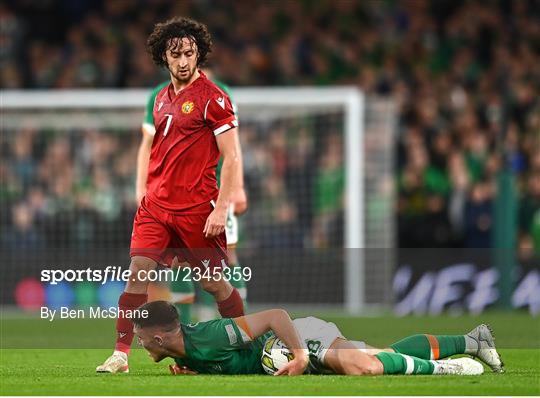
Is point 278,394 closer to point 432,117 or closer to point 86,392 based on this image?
point 86,392

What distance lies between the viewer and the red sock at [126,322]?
893 cm

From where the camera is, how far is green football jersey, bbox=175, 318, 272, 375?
8.51 m

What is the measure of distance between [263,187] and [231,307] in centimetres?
916

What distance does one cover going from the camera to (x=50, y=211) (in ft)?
60.8

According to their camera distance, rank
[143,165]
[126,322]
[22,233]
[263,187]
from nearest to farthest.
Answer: [126,322]
[143,165]
[22,233]
[263,187]

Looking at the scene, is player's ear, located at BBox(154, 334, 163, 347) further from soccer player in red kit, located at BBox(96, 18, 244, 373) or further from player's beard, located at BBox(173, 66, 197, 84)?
player's beard, located at BBox(173, 66, 197, 84)

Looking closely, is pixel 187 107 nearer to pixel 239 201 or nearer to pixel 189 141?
pixel 189 141

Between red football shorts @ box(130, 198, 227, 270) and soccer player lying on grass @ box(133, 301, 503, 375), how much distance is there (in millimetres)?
610

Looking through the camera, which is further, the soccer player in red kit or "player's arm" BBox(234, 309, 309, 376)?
the soccer player in red kit

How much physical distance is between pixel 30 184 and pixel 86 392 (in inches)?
431

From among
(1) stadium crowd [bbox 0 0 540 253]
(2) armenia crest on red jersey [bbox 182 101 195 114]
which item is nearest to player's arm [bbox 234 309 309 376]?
(2) armenia crest on red jersey [bbox 182 101 195 114]

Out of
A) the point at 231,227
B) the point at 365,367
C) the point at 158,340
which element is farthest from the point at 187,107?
the point at 365,367

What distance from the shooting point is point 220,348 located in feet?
28.1

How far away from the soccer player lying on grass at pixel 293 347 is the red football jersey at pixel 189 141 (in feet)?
3.02
